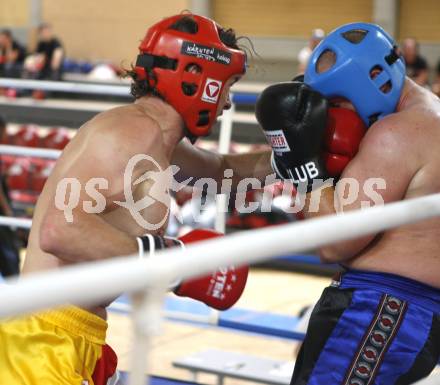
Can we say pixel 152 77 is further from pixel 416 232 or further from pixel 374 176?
pixel 416 232

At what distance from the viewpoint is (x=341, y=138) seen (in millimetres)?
2098

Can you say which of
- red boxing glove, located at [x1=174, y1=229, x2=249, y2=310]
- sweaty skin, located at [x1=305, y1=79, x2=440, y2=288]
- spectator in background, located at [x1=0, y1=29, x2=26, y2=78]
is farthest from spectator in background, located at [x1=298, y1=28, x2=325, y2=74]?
spectator in background, located at [x1=0, y1=29, x2=26, y2=78]

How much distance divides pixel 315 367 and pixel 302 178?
44 cm

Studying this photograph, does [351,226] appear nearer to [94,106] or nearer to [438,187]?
[438,187]

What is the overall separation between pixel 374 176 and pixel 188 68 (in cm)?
53

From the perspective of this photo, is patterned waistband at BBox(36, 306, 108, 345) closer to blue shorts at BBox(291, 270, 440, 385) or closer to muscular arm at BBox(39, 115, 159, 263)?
muscular arm at BBox(39, 115, 159, 263)

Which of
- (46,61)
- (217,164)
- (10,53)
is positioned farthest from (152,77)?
(10,53)

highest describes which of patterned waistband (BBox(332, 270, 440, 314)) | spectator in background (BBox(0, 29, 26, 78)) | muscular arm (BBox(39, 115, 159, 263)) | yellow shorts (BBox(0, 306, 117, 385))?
muscular arm (BBox(39, 115, 159, 263))

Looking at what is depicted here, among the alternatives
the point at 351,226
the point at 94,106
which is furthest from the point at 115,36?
the point at 351,226

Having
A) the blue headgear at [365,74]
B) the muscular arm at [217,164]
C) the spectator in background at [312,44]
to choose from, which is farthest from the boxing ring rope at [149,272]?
the spectator in background at [312,44]

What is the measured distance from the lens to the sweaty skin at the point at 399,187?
196 centimetres

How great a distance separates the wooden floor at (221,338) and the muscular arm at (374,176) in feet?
6.32

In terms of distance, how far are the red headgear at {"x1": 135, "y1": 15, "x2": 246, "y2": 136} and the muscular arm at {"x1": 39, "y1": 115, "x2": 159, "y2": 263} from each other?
0.56 feet

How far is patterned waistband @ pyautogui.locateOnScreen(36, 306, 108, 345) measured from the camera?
6.63 feet
